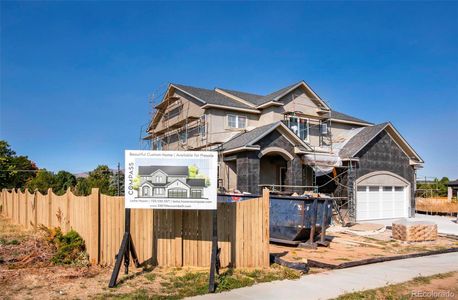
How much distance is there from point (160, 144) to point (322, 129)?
531 inches

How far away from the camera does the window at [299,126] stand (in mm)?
27000

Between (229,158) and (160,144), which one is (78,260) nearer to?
(229,158)

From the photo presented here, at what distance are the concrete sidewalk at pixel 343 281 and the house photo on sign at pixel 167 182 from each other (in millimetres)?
2126

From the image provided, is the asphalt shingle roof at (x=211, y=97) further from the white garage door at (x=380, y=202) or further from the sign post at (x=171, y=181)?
the sign post at (x=171, y=181)

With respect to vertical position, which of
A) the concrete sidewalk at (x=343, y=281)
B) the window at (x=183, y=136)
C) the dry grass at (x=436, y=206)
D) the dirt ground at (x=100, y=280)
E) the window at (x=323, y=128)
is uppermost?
the window at (x=323, y=128)

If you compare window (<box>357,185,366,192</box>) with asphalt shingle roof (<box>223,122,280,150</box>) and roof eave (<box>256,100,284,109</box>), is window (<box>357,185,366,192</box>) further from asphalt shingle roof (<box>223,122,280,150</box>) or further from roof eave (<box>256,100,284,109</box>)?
roof eave (<box>256,100,284,109</box>)

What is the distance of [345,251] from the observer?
42.2 feet

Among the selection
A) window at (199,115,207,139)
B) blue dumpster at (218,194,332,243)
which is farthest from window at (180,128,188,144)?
blue dumpster at (218,194,332,243)

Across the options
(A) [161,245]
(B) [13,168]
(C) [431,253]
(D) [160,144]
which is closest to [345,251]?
(C) [431,253]

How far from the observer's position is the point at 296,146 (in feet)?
72.6

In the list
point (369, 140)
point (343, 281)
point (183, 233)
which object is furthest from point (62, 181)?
point (343, 281)

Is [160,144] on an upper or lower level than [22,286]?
upper
